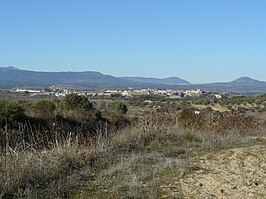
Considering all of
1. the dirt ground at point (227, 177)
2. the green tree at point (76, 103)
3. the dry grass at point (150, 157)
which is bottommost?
the green tree at point (76, 103)

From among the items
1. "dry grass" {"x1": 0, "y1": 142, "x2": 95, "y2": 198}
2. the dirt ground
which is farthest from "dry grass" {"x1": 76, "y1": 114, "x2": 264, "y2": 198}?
"dry grass" {"x1": 0, "y1": 142, "x2": 95, "y2": 198}

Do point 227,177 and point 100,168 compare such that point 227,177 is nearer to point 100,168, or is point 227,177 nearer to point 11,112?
point 100,168

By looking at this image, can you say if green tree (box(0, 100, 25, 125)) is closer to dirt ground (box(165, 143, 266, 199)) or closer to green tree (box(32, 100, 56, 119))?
green tree (box(32, 100, 56, 119))

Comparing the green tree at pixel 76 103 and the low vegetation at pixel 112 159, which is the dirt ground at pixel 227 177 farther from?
the green tree at pixel 76 103

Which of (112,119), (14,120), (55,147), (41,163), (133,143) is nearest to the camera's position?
(41,163)

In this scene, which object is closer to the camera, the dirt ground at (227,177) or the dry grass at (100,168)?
the dry grass at (100,168)

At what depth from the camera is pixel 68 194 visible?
25.9 ft

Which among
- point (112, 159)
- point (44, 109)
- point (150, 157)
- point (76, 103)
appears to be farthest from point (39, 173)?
point (76, 103)

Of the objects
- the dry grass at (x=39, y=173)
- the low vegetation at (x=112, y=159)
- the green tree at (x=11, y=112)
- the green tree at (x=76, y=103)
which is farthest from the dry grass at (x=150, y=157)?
the green tree at (x=76, y=103)

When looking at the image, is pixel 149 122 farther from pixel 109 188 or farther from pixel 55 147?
pixel 109 188

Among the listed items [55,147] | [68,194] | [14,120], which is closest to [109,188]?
[68,194]

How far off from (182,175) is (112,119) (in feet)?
68.5

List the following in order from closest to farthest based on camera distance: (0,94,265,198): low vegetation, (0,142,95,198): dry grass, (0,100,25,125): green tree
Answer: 1. (0,142,95,198): dry grass
2. (0,94,265,198): low vegetation
3. (0,100,25,125): green tree

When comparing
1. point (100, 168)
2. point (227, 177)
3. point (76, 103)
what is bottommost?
point (76, 103)
